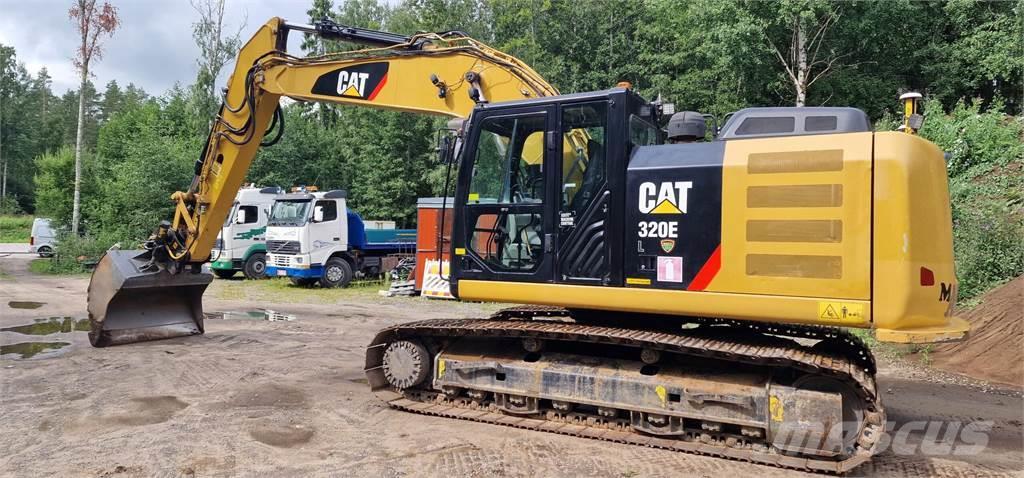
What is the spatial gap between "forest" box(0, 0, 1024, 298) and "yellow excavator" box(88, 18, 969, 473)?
8676 mm

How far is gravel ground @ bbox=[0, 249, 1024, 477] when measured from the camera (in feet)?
15.1

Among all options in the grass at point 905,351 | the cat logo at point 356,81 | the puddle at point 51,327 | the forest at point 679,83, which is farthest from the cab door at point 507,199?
the forest at point 679,83

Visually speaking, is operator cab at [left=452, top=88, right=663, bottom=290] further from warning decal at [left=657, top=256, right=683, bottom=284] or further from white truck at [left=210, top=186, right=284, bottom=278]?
white truck at [left=210, top=186, right=284, bottom=278]

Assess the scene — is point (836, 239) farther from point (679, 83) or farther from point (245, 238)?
point (679, 83)

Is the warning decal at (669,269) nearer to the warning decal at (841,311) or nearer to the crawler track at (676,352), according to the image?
the crawler track at (676,352)

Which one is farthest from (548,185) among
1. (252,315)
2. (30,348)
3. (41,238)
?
(41,238)

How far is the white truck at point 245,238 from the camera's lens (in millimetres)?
19984

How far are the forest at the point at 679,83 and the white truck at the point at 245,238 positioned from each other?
22.2 feet

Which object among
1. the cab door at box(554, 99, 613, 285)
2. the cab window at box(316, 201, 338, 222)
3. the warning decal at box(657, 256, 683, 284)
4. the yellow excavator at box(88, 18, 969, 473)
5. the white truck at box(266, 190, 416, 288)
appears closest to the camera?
the yellow excavator at box(88, 18, 969, 473)

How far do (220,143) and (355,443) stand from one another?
15.7ft

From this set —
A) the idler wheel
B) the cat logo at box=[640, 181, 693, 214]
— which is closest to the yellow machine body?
the cat logo at box=[640, 181, 693, 214]

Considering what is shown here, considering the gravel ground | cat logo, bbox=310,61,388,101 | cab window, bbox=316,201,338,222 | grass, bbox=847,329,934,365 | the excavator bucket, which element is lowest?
the gravel ground

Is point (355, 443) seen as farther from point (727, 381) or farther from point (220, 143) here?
point (220, 143)

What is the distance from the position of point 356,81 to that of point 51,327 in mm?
7468
